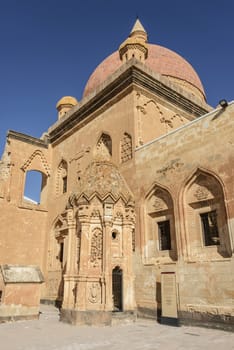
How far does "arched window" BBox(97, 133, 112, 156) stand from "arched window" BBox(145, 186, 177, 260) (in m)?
3.99

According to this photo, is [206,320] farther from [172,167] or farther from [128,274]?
[172,167]

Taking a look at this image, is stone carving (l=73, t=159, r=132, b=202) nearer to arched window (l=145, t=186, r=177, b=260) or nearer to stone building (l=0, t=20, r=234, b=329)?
stone building (l=0, t=20, r=234, b=329)

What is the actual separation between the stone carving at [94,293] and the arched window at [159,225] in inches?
100

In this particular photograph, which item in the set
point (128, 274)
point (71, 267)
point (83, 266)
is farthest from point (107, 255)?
point (71, 267)

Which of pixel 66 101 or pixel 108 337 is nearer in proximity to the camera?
pixel 108 337

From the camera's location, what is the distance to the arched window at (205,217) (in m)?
8.48

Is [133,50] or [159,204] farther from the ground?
[133,50]

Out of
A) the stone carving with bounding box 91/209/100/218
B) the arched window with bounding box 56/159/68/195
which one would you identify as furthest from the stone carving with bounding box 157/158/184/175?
the arched window with bounding box 56/159/68/195

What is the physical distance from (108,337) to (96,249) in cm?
281

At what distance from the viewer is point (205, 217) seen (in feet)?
30.0

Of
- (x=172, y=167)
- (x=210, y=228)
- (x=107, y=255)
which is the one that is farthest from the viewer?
(x=172, y=167)

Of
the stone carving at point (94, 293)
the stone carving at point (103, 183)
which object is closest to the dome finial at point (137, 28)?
the stone carving at point (103, 183)

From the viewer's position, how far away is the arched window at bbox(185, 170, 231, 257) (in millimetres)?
8477

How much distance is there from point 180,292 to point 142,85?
842cm
